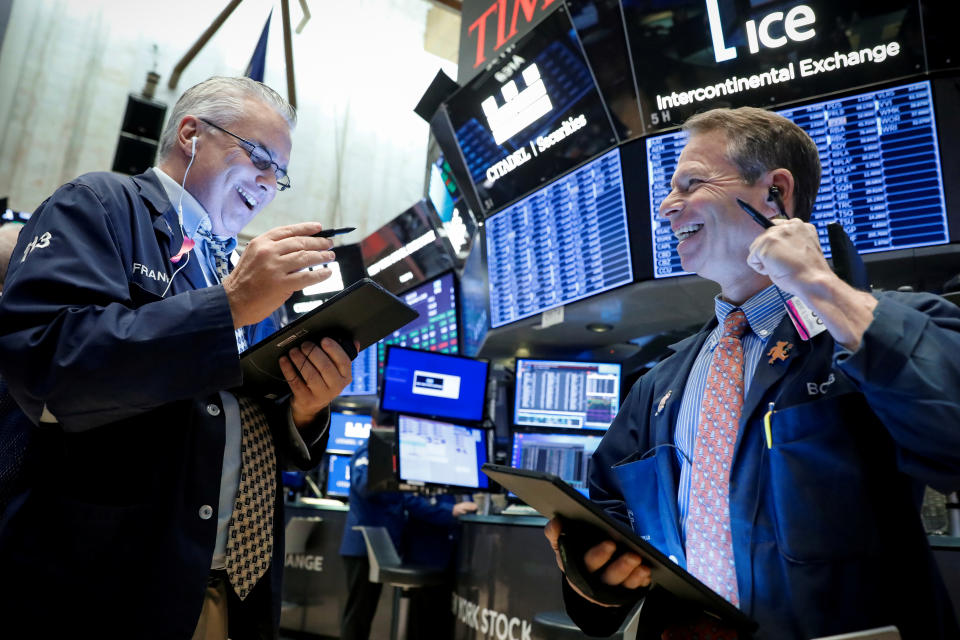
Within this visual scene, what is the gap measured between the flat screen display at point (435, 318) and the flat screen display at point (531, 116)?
1.57 metres

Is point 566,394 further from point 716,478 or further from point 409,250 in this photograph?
point 716,478

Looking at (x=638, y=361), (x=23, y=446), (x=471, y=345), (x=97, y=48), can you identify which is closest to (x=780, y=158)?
(x=23, y=446)

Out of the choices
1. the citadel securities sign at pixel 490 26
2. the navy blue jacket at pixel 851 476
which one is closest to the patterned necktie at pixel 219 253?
the navy blue jacket at pixel 851 476

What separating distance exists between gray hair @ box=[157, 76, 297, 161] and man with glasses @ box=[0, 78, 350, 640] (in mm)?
337

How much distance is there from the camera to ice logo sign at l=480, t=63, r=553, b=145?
4.24m

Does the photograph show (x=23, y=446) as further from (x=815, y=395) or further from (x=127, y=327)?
(x=815, y=395)

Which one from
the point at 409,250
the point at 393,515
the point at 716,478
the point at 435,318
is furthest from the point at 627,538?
the point at 409,250

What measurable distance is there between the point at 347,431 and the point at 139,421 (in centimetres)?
635

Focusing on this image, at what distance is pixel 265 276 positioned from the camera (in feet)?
4.47

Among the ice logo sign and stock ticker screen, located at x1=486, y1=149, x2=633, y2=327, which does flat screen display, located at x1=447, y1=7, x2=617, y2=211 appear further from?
stock ticker screen, located at x1=486, y1=149, x2=633, y2=327

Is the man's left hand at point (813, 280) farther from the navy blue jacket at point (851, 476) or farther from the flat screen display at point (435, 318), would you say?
the flat screen display at point (435, 318)

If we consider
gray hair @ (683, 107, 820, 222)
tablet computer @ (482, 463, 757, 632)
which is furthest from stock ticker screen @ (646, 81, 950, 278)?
tablet computer @ (482, 463, 757, 632)

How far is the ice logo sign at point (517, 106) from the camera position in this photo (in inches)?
167

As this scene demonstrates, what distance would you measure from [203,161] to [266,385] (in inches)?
25.9
